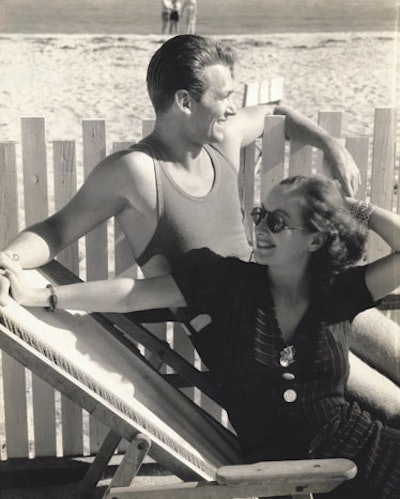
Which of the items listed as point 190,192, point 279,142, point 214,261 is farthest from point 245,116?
point 214,261

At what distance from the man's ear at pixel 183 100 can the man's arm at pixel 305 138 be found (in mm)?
341

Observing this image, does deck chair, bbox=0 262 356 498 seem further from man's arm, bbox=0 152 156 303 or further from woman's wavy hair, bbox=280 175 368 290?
woman's wavy hair, bbox=280 175 368 290

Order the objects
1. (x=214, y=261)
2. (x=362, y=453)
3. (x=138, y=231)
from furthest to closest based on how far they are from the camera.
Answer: (x=138, y=231)
(x=214, y=261)
(x=362, y=453)

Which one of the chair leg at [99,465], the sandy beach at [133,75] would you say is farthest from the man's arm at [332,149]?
the sandy beach at [133,75]

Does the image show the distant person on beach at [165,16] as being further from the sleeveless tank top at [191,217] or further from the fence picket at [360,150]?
the sleeveless tank top at [191,217]

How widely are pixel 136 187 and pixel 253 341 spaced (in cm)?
67

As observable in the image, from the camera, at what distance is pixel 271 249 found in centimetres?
260

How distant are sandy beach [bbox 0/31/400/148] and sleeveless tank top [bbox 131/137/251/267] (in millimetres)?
6136

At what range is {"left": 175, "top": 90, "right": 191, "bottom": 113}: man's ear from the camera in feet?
9.39

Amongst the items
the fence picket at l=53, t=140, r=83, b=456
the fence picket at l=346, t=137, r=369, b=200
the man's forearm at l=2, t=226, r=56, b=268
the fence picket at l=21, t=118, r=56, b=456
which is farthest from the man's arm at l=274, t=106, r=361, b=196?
the man's forearm at l=2, t=226, r=56, b=268

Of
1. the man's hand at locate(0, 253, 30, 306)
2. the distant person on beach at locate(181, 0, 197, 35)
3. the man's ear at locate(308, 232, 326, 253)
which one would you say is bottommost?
the man's hand at locate(0, 253, 30, 306)

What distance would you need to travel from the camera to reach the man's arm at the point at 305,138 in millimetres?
3244

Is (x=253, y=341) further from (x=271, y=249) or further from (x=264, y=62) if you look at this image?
(x=264, y=62)

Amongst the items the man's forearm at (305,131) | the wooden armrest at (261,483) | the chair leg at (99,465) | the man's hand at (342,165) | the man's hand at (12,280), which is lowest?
the chair leg at (99,465)
